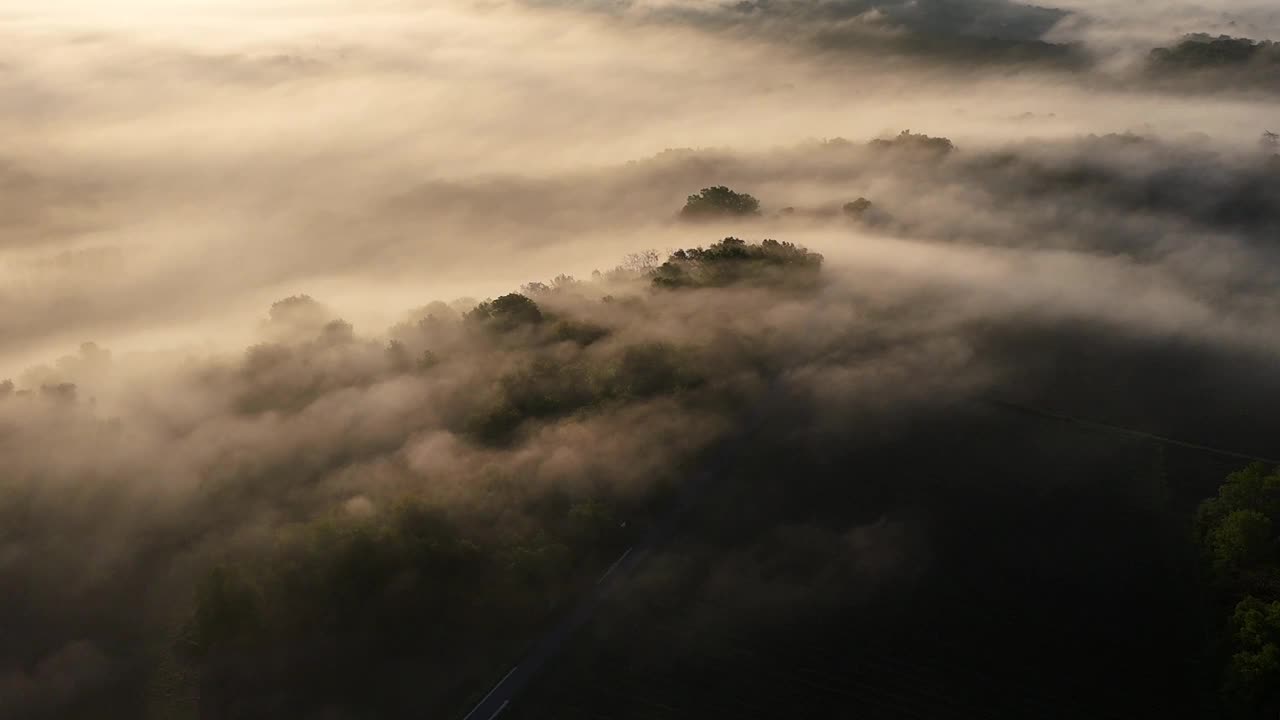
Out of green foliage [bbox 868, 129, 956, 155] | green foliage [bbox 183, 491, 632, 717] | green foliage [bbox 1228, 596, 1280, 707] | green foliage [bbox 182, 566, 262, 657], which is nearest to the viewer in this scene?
green foliage [bbox 1228, 596, 1280, 707]

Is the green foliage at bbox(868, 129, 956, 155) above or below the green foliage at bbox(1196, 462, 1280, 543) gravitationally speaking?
above

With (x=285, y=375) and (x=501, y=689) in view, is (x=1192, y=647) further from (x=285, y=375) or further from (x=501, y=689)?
(x=285, y=375)

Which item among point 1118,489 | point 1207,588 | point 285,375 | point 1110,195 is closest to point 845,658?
point 1207,588

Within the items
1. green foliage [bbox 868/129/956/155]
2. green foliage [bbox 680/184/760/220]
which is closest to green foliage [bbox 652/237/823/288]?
green foliage [bbox 680/184/760/220]

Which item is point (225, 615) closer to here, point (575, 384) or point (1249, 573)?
point (575, 384)

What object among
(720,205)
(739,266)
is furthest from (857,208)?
(739,266)

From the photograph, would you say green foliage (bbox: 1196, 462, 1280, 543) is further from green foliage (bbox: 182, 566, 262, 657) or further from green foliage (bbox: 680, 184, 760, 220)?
green foliage (bbox: 680, 184, 760, 220)
